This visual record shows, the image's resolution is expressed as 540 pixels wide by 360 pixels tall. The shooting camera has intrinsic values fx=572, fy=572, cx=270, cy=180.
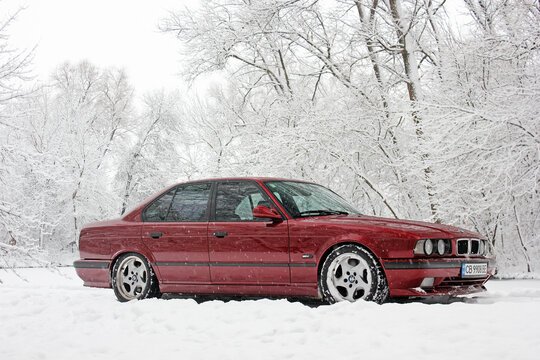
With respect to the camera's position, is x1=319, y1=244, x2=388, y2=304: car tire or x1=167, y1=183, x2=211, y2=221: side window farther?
x1=167, y1=183, x2=211, y2=221: side window

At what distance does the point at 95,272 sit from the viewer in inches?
281

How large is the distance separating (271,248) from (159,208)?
1.76 m

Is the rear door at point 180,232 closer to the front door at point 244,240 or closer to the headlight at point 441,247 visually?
the front door at point 244,240

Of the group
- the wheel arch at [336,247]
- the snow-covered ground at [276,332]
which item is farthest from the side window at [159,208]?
the wheel arch at [336,247]

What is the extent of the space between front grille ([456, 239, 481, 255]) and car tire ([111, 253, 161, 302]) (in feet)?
11.3

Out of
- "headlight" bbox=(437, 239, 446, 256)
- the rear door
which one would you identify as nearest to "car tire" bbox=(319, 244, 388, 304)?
"headlight" bbox=(437, 239, 446, 256)

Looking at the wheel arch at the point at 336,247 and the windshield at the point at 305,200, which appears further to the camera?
the windshield at the point at 305,200

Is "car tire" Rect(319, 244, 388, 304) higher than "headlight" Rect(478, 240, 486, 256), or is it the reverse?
"headlight" Rect(478, 240, 486, 256)

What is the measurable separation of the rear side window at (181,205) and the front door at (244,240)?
0.65 ft

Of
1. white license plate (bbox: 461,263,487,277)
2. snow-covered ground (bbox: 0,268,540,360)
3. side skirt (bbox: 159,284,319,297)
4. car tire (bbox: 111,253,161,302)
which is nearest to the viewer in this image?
snow-covered ground (bbox: 0,268,540,360)

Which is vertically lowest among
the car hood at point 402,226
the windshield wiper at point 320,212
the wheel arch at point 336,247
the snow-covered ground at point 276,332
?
the snow-covered ground at point 276,332

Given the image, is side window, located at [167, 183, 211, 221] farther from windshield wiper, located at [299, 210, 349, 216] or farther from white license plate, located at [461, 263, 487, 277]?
white license plate, located at [461, 263, 487, 277]

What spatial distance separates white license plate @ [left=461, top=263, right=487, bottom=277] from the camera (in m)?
5.55

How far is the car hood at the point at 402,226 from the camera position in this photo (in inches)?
215
